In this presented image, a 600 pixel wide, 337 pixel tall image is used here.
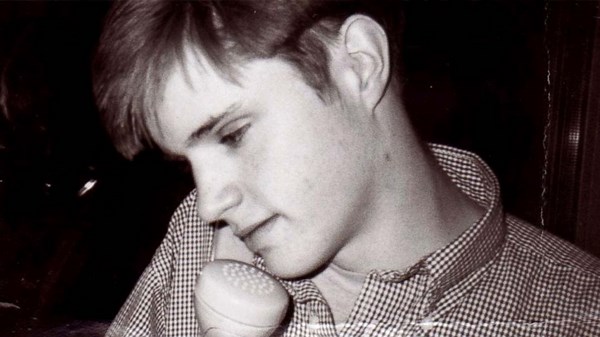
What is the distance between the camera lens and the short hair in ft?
1.99

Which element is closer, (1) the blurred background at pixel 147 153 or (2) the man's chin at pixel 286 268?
(2) the man's chin at pixel 286 268

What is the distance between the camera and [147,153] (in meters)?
1.31

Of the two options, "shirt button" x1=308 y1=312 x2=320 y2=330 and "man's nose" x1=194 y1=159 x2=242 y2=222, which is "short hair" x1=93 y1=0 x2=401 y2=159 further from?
"shirt button" x1=308 y1=312 x2=320 y2=330

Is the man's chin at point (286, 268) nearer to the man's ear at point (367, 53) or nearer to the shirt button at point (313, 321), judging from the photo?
the shirt button at point (313, 321)

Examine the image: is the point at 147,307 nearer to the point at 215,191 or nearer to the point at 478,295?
the point at 215,191

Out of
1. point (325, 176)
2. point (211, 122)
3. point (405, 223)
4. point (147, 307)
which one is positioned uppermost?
point (211, 122)

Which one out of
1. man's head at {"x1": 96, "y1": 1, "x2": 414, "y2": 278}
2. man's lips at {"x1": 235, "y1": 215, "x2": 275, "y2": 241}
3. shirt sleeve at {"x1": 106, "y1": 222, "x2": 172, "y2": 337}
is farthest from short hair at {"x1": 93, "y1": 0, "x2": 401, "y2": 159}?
shirt sleeve at {"x1": 106, "y1": 222, "x2": 172, "y2": 337}

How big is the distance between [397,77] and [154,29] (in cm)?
38

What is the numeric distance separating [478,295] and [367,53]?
376 millimetres

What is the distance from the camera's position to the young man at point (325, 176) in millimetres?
610

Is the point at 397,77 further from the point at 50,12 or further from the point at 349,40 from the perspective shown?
the point at 50,12

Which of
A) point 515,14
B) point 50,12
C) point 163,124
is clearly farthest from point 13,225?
point 515,14

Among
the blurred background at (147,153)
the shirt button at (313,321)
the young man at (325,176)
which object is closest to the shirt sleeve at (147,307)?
the young man at (325,176)

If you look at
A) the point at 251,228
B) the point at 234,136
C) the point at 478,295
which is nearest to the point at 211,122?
the point at 234,136
